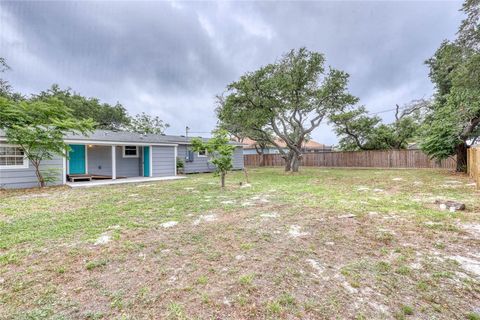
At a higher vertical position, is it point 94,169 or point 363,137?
point 363,137

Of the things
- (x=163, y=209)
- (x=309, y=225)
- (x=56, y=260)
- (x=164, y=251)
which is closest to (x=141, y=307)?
(x=164, y=251)

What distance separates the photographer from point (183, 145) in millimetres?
14789

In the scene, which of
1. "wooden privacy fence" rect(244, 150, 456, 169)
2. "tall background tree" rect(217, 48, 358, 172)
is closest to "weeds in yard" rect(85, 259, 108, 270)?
"tall background tree" rect(217, 48, 358, 172)

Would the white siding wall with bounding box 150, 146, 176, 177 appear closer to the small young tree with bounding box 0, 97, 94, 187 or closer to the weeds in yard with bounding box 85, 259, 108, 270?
the small young tree with bounding box 0, 97, 94, 187

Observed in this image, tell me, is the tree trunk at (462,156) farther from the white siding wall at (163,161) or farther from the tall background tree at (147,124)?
the tall background tree at (147,124)

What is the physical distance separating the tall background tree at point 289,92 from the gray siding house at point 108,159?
4.42 meters

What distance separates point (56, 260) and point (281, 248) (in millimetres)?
2762

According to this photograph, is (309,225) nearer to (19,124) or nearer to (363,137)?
(19,124)

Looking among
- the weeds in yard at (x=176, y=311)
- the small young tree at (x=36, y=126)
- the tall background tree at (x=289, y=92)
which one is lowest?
the weeds in yard at (x=176, y=311)

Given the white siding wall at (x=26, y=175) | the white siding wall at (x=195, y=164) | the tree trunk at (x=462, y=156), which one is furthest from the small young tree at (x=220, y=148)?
the tree trunk at (x=462, y=156)

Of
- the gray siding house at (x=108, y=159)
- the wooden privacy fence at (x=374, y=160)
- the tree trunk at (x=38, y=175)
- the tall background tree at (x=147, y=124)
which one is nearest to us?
the tree trunk at (x=38, y=175)

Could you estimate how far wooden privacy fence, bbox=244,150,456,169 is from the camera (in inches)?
625

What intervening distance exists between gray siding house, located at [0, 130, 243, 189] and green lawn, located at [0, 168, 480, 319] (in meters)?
4.54

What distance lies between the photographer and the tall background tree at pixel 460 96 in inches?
297
